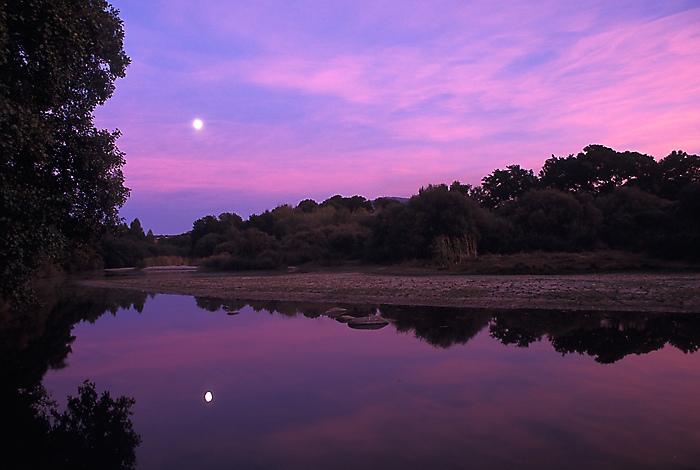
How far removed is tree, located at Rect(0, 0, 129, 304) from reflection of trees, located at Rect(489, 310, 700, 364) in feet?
30.7

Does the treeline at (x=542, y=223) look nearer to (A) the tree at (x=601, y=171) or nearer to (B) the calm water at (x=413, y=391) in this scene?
(A) the tree at (x=601, y=171)

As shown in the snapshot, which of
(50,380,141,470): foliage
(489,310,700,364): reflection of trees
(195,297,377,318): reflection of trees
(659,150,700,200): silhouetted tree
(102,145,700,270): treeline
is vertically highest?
(659,150,700,200): silhouetted tree

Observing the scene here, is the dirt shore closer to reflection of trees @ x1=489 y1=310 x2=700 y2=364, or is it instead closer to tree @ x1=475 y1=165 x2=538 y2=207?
reflection of trees @ x1=489 y1=310 x2=700 y2=364

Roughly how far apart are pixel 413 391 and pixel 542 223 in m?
35.5

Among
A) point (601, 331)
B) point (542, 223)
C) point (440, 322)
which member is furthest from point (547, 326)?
point (542, 223)

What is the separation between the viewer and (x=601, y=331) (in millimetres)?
9000

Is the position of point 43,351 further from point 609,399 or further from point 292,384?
point 609,399

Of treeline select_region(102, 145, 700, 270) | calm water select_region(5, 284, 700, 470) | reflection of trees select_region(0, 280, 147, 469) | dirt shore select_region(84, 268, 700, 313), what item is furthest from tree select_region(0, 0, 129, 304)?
treeline select_region(102, 145, 700, 270)

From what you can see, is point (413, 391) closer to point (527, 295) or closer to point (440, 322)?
point (440, 322)

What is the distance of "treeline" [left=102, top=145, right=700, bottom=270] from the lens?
30109 mm

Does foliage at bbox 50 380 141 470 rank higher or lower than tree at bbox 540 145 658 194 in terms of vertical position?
lower

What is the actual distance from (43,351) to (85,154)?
4507 mm

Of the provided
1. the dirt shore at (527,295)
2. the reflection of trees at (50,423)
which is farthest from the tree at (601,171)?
the reflection of trees at (50,423)

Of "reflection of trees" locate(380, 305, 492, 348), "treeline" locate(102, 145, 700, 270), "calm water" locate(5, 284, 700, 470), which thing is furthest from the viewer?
"treeline" locate(102, 145, 700, 270)
